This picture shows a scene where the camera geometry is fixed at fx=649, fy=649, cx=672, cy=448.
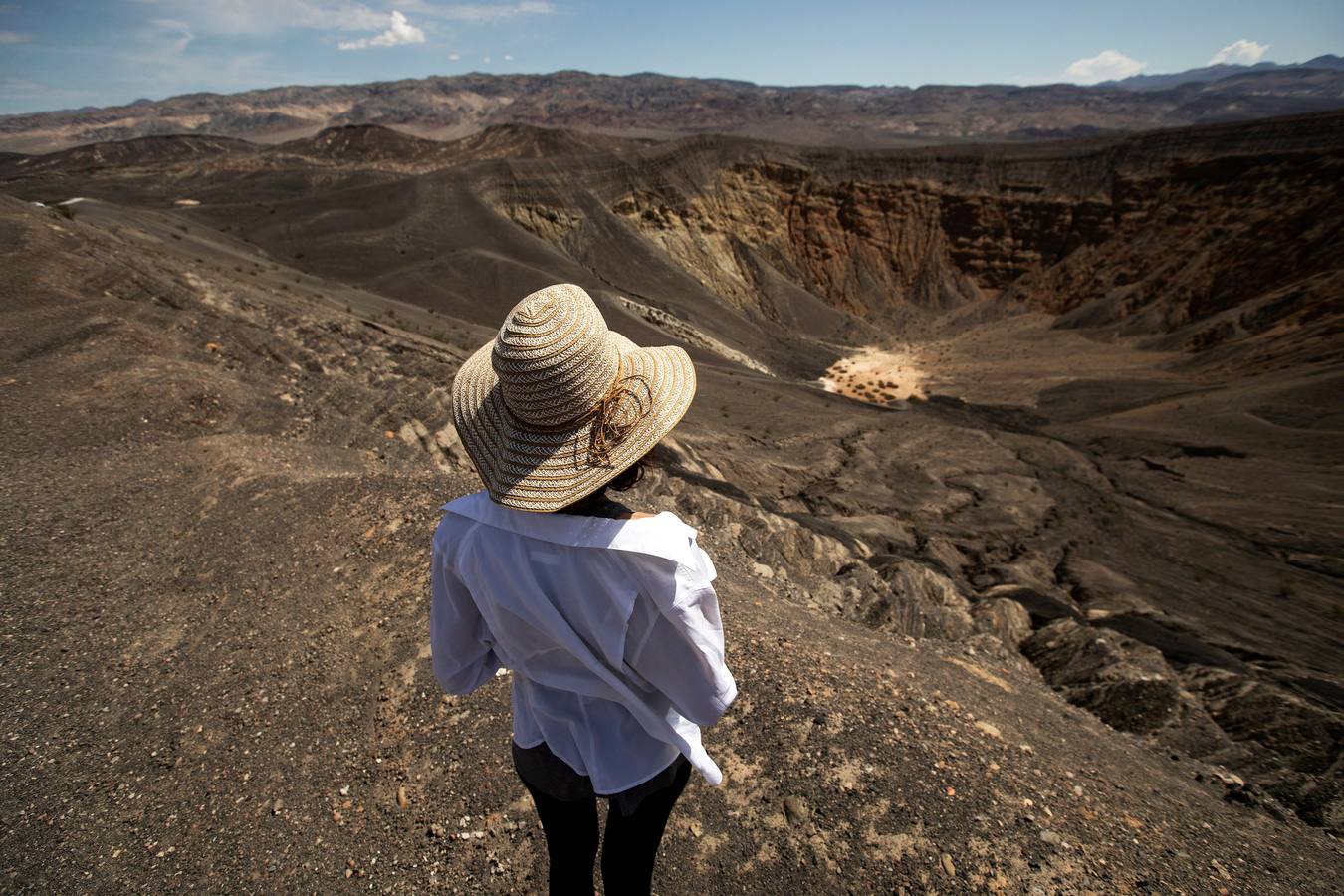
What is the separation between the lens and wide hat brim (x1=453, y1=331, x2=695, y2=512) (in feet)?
4.59

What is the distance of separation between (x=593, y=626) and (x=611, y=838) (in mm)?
746

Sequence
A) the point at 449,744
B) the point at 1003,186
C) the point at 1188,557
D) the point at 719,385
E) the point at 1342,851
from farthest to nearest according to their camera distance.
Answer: the point at 1003,186
the point at 719,385
the point at 1188,557
the point at 1342,851
the point at 449,744

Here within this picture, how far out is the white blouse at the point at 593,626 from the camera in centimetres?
137

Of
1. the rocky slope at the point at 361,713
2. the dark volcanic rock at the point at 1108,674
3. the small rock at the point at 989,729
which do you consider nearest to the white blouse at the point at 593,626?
the rocky slope at the point at 361,713

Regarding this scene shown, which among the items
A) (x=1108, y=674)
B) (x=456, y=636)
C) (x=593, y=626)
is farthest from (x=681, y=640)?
(x=1108, y=674)

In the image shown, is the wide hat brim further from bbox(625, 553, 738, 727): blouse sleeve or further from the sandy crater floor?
the sandy crater floor

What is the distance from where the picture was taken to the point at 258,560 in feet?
16.6

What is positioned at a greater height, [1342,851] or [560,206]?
[560,206]

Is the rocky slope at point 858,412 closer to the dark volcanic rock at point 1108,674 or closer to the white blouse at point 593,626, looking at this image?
the dark volcanic rock at point 1108,674

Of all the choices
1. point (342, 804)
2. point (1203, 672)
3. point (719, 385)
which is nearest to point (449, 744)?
point (342, 804)

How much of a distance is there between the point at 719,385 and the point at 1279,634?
525 inches

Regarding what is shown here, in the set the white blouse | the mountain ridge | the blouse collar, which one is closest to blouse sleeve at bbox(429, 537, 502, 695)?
the white blouse

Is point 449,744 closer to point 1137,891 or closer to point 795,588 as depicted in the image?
point 1137,891

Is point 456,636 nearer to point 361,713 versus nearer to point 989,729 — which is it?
point 361,713
